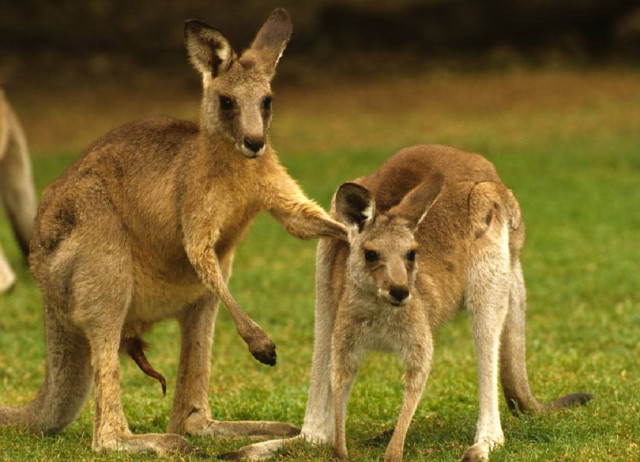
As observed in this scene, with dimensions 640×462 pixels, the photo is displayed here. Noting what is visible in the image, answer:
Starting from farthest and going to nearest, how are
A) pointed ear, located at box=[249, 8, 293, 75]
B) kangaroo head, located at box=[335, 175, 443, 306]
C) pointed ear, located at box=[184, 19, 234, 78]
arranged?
pointed ear, located at box=[249, 8, 293, 75] → pointed ear, located at box=[184, 19, 234, 78] → kangaroo head, located at box=[335, 175, 443, 306]

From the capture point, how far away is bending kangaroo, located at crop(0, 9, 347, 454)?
16.6 feet

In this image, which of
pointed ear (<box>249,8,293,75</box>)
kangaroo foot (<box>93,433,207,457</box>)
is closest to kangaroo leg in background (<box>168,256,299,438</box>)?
kangaroo foot (<box>93,433,207,457</box>)

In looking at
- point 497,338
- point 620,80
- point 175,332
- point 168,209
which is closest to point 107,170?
point 168,209

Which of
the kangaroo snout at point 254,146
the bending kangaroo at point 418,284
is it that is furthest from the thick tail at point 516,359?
the kangaroo snout at point 254,146

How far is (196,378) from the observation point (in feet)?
17.9

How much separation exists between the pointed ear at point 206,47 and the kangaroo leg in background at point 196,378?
1007mm

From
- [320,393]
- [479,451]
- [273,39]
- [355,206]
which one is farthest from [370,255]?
[273,39]

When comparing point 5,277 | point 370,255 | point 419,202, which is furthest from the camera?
point 5,277

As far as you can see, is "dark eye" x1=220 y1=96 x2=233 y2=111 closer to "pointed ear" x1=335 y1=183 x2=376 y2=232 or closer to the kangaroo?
"pointed ear" x1=335 y1=183 x2=376 y2=232

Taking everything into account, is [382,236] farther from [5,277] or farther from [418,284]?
[5,277]

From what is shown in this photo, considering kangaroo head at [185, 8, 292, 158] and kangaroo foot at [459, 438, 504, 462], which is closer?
kangaroo foot at [459, 438, 504, 462]

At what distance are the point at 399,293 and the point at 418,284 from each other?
1.56ft

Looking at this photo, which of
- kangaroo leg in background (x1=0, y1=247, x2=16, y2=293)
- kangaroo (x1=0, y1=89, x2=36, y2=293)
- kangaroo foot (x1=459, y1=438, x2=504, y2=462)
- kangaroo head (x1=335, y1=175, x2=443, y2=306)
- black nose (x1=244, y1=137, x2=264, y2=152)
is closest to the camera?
kangaroo head (x1=335, y1=175, x2=443, y2=306)

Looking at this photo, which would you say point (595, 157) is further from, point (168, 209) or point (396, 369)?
point (168, 209)
